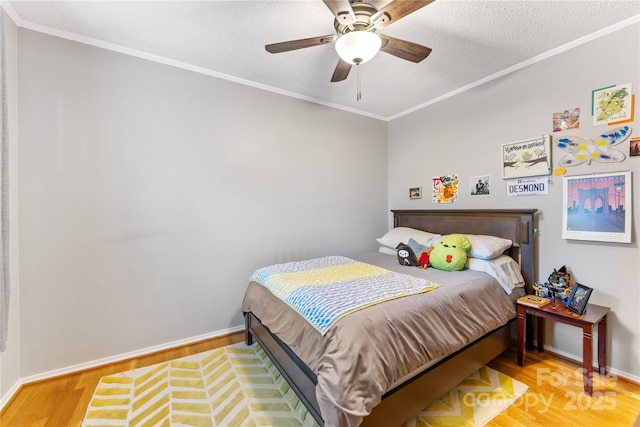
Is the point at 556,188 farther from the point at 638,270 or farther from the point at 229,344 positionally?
the point at 229,344

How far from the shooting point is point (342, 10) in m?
1.46

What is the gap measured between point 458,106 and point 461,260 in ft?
5.84

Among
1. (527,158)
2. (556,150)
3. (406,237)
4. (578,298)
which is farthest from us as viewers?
(406,237)

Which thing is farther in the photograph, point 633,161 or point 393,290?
point 633,161

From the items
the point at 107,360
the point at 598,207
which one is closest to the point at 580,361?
the point at 598,207

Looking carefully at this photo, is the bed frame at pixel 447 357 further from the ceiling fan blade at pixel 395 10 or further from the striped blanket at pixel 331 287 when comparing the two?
the ceiling fan blade at pixel 395 10

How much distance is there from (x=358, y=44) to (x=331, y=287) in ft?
4.89

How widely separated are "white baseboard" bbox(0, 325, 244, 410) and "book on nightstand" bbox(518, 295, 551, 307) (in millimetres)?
2568

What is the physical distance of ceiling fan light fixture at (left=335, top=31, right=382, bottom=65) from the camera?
1.48 metres

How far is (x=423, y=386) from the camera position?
4.99 feet

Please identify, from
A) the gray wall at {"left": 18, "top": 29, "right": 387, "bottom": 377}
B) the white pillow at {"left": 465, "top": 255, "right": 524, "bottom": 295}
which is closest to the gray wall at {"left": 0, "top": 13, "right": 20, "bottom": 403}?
the gray wall at {"left": 18, "top": 29, "right": 387, "bottom": 377}

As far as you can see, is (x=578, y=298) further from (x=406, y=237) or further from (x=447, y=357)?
(x=406, y=237)

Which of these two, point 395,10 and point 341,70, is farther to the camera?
point 341,70

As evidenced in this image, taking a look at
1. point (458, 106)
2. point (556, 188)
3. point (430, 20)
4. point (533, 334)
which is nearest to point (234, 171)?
point (430, 20)
